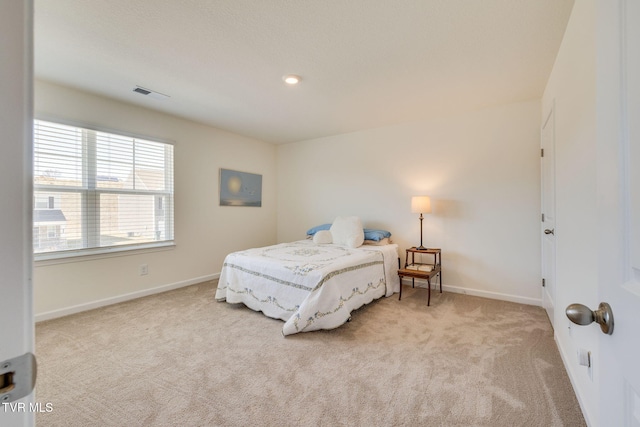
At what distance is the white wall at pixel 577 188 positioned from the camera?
1.37 metres

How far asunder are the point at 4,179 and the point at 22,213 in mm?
53

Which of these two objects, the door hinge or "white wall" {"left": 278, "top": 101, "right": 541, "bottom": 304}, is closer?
the door hinge

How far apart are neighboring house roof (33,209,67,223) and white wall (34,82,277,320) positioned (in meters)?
0.43

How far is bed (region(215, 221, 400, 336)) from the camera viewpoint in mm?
2430

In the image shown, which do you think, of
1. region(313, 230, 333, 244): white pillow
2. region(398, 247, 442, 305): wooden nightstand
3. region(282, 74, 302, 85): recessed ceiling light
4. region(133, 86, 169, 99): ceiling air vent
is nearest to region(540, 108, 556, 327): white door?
region(398, 247, 442, 305): wooden nightstand

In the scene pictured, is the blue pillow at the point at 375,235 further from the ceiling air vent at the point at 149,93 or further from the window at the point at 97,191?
the ceiling air vent at the point at 149,93

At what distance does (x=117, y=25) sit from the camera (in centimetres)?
188

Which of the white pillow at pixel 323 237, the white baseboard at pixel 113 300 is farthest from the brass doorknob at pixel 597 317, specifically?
the white baseboard at pixel 113 300

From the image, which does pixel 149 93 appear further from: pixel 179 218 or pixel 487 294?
pixel 487 294

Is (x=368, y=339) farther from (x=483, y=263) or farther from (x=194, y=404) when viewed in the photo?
(x=483, y=263)

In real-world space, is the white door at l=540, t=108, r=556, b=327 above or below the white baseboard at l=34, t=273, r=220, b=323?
above

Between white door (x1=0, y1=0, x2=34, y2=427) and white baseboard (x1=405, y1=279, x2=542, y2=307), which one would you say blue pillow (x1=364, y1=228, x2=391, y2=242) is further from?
white door (x1=0, y1=0, x2=34, y2=427)

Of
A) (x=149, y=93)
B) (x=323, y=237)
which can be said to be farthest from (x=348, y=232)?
(x=149, y=93)

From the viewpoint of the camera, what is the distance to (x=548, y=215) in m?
2.57
